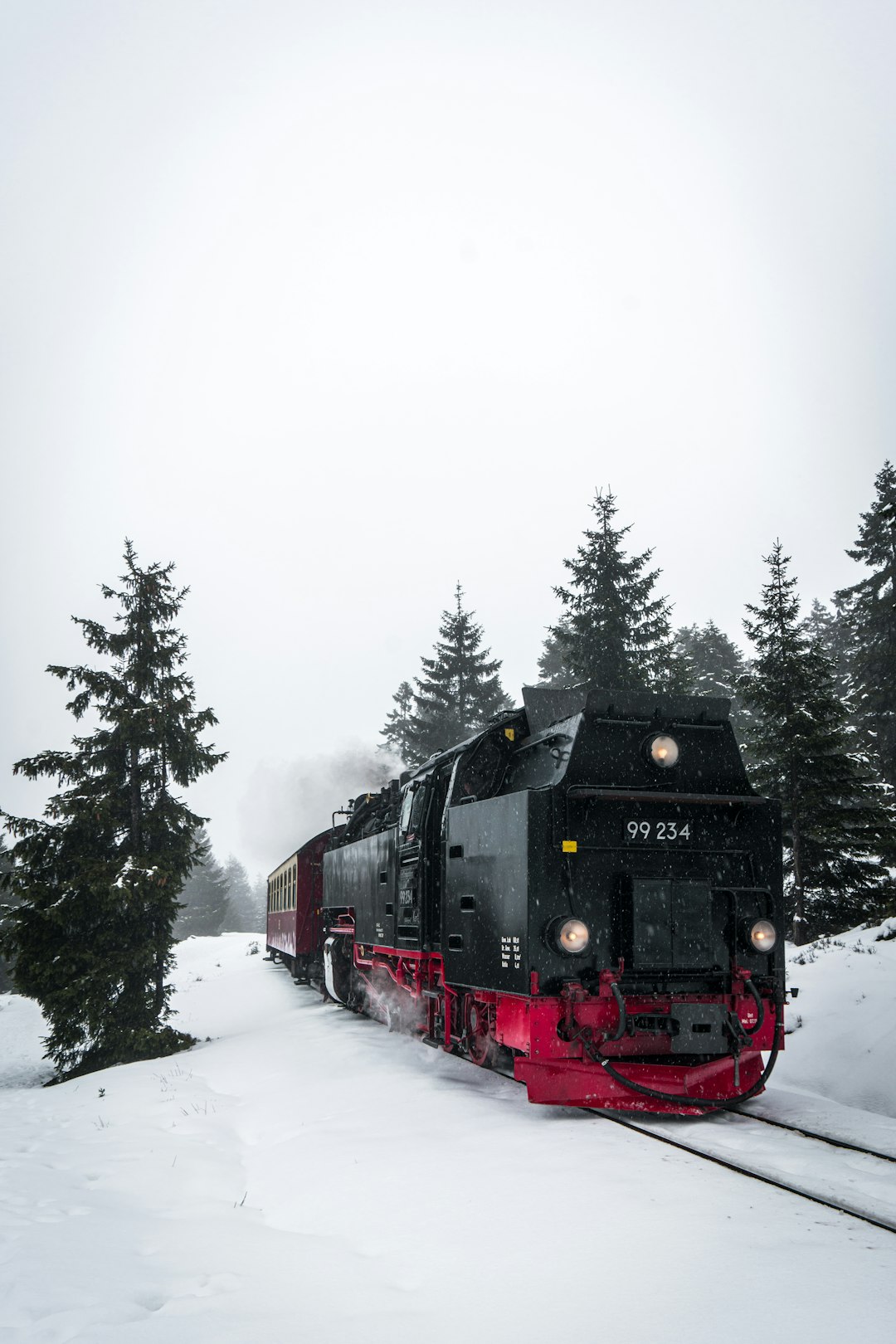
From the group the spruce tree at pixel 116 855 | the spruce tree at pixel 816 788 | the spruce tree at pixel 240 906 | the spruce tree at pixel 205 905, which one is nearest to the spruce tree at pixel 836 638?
the spruce tree at pixel 816 788

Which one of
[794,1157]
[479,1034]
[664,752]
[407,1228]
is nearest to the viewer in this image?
[407,1228]

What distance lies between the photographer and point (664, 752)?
24.3ft

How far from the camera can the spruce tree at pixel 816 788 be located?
16.9 m

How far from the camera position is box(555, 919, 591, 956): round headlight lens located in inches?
265

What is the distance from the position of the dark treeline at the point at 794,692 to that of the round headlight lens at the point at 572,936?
6.61m

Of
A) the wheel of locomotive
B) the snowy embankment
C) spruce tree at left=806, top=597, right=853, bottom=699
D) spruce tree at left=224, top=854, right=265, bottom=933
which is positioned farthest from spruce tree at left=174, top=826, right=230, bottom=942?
the snowy embankment

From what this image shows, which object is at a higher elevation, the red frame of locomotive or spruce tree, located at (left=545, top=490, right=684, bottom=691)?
spruce tree, located at (left=545, top=490, right=684, bottom=691)

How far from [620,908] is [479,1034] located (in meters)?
2.47

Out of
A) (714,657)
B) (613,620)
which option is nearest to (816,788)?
(613,620)

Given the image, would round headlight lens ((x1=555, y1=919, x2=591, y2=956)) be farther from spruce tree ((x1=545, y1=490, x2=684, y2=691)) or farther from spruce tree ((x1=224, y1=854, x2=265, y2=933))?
spruce tree ((x1=224, y1=854, x2=265, y2=933))

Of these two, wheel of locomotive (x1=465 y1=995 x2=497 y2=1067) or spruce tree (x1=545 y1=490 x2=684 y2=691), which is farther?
spruce tree (x1=545 y1=490 x2=684 y2=691)

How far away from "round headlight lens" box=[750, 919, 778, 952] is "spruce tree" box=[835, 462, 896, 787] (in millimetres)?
14909

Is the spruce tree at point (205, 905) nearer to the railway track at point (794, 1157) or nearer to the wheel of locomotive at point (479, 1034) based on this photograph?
the wheel of locomotive at point (479, 1034)

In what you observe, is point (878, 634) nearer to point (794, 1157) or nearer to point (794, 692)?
point (794, 692)
